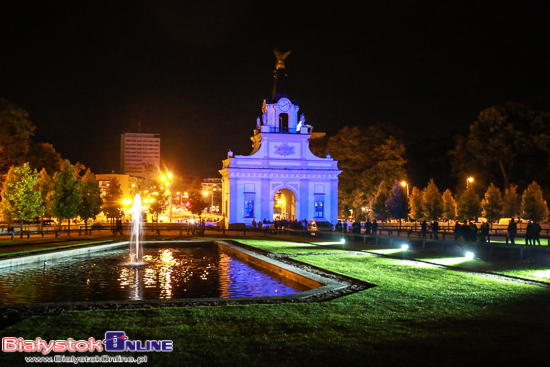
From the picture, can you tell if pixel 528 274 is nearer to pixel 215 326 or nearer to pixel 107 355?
pixel 215 326

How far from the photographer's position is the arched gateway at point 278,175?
5966 cm

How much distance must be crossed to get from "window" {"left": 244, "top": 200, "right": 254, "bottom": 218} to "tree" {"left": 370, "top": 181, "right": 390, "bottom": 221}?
1757cm

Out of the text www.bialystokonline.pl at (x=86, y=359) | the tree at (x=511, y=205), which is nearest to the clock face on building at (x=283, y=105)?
the tree at (x=511, y=205)

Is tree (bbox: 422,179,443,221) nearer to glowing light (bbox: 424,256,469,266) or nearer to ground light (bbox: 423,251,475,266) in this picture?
ground light (bbox: 423,251,475,266)

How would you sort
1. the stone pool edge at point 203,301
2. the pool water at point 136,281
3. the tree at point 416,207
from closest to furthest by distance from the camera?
the stone pool edge at point 203,301, the pool water at point 136,281, the tree at point 416,207

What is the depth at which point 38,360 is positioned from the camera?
7148mm

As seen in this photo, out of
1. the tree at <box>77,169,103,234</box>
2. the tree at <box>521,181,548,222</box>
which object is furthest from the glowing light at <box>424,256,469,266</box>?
the tree at <box>77,169,103,234</box>

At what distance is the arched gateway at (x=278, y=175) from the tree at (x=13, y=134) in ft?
79.5

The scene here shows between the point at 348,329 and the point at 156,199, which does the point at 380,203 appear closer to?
the point at 156,199

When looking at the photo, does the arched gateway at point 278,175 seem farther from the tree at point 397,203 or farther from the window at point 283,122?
the tree at point 397,203

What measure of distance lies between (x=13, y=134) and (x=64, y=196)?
1749 centimetres

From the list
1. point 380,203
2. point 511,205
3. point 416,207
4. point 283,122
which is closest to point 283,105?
point 283,122

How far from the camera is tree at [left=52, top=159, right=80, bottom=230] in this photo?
47844mm

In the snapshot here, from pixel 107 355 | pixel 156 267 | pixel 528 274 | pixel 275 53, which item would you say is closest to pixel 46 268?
pixel 156 267
